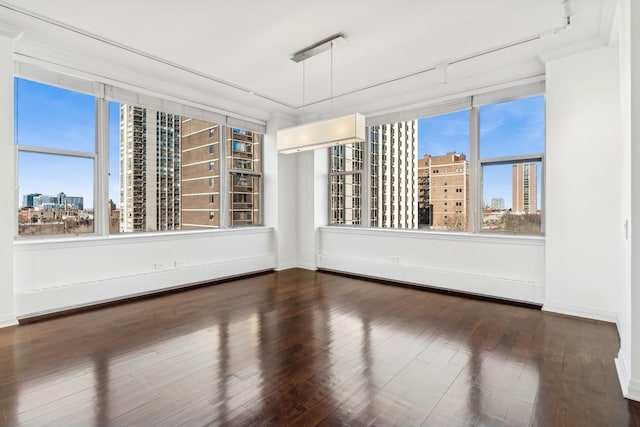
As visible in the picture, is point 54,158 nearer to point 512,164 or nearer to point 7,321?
point 7,321

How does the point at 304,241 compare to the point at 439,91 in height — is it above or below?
below

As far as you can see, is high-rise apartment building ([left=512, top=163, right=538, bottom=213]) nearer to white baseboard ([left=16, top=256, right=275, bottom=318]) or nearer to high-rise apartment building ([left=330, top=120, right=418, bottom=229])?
high-rise apartment building ([left=330, top=120, right=418, bottom=229])

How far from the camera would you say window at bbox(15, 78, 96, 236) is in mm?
3619

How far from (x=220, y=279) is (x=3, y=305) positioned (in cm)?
258

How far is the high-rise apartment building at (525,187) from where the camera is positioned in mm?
4111

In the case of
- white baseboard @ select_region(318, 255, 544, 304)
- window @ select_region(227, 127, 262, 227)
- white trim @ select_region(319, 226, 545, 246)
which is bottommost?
white baseboard @ select_region(318, 255, 544, 304)

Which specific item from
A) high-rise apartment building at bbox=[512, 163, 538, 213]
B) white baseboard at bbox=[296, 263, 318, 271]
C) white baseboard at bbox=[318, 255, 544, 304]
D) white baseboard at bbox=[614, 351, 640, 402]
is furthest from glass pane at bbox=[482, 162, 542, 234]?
white baseboard at bbox=[296, 263, 318, 271]

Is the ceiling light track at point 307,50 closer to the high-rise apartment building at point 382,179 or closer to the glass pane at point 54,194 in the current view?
the high-rise apartment building at point 382,179

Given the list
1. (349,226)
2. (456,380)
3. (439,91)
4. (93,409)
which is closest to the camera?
(93,409)

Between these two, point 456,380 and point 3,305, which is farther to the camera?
point 3,305

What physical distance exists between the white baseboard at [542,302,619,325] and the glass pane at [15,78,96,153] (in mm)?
5892

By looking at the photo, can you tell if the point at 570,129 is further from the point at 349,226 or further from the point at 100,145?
the point at 100,145
